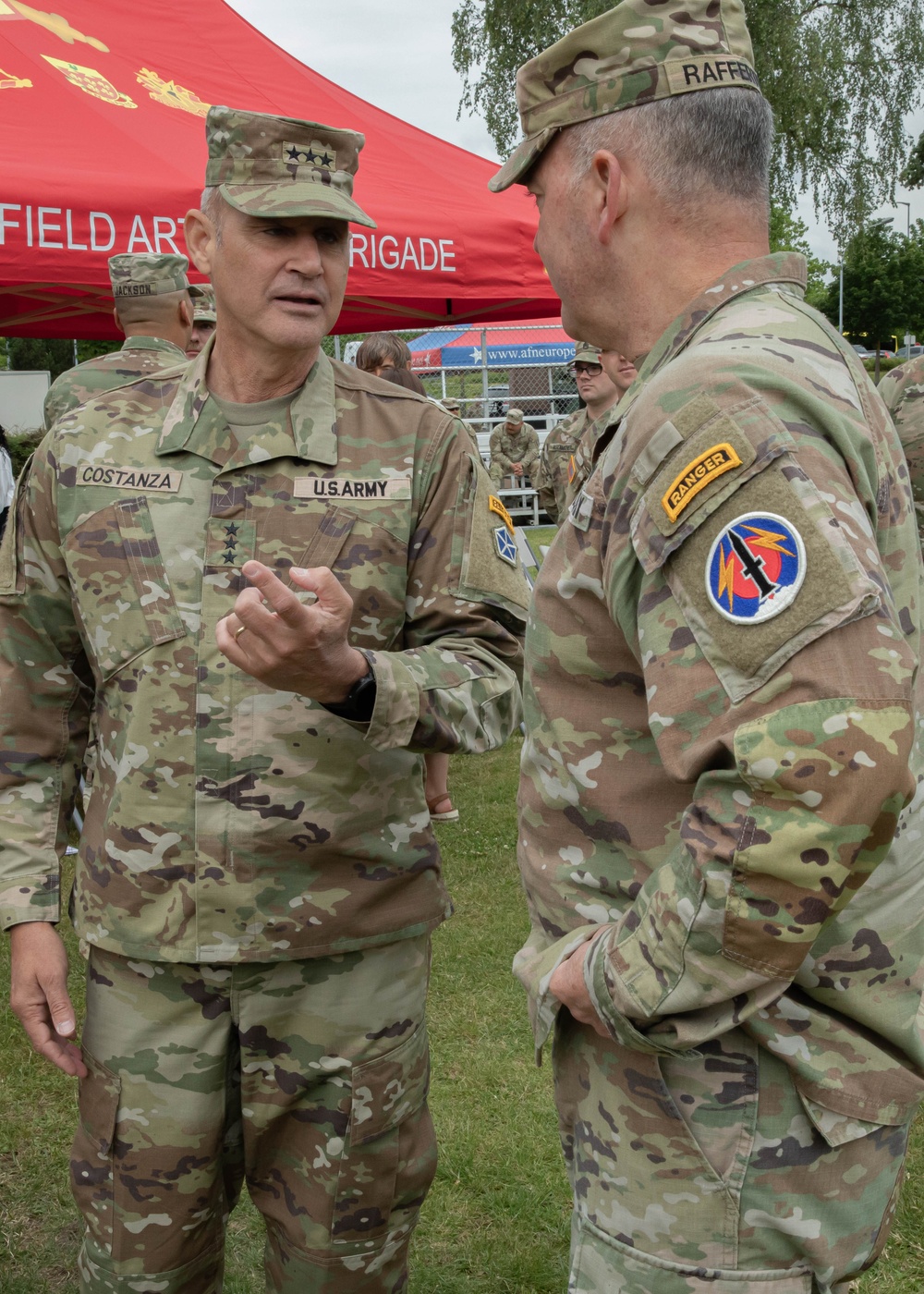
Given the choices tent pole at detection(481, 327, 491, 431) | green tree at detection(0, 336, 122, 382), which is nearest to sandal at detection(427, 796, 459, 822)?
tent pole at detection(481, 327, 491, 431)

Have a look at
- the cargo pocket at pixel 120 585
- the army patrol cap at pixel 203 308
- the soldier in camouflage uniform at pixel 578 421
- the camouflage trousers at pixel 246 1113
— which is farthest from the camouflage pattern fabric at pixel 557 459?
the camouflage trousers at pixel 246 1113

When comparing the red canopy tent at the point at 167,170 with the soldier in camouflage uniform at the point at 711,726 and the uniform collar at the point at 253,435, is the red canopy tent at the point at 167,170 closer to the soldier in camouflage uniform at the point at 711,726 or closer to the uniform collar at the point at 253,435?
the uniform collar at the point at 253,435

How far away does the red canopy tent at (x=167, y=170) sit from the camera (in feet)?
14.8

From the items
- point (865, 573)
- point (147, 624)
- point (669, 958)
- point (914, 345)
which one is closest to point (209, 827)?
point (147, 624)

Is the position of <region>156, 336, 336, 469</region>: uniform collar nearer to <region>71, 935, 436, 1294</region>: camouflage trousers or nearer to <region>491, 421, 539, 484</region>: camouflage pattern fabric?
<region>71, 935, 436, 1294</region>: camouflage trousers

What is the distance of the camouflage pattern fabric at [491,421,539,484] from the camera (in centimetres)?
1551

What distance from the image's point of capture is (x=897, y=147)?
20.7m

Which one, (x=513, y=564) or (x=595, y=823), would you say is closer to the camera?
(x=595, y=823)

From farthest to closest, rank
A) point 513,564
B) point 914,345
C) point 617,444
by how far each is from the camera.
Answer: point 914,345 < point 513,564 < point 617,444

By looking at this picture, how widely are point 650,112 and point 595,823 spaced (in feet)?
2.85

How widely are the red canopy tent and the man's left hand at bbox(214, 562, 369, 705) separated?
326cm

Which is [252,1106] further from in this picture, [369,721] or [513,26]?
[513,26]

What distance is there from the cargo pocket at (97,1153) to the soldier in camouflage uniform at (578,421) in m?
3.38

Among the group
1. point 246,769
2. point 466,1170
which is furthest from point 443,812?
point 246,769
